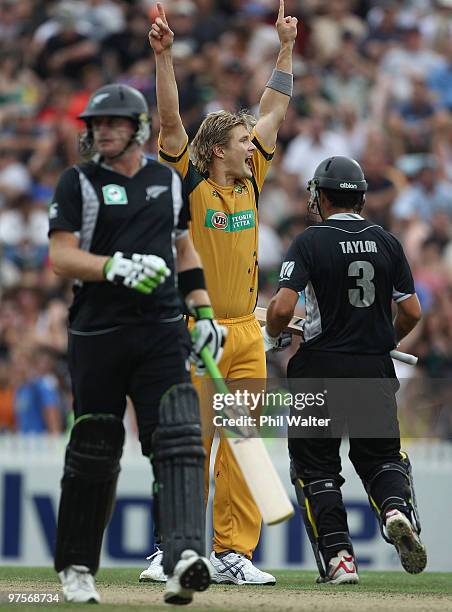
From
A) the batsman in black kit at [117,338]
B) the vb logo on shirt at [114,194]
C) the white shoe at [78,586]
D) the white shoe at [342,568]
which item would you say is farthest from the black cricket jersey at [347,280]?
the white shoe at [78,586]

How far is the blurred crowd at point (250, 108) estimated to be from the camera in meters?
14.5

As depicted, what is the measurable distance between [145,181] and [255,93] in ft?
35.7

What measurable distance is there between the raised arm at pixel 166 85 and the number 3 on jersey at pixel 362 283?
1.24 metres

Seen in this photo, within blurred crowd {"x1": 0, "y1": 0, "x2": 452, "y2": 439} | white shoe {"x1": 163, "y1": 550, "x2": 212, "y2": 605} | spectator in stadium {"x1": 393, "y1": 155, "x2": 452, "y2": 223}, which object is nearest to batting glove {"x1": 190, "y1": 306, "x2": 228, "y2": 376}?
white shoe {"x1": 163, "y1": 550, "x2": 212, "y2": 605}

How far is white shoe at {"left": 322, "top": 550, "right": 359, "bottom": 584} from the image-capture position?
25.9ft

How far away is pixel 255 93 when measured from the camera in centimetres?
1719

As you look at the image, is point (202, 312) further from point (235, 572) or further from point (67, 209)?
point (235, 572)

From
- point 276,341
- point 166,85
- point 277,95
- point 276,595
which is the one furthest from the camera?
point 277,95

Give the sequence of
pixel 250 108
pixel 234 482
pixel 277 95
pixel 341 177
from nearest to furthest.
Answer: pixel 341 177 → pixel 234 482 → pixel 277 95 → pixel 250 108

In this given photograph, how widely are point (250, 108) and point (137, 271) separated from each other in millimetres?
11013

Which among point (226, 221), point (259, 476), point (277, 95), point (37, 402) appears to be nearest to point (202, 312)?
point (259, 476)

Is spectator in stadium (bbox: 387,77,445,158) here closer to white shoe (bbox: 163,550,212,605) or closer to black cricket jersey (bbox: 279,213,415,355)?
black cricket jersey (bbox: 279,213,415,355)

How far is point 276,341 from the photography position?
327 inches

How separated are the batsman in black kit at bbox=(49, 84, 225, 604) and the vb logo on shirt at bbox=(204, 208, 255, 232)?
1599mm
